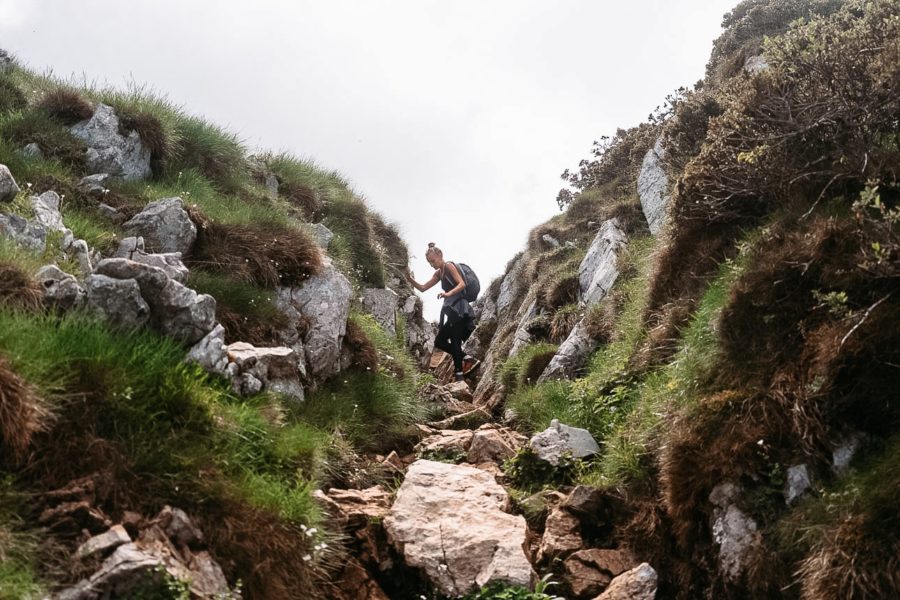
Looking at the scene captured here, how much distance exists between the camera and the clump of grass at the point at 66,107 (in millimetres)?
12500

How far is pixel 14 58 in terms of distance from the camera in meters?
15.6

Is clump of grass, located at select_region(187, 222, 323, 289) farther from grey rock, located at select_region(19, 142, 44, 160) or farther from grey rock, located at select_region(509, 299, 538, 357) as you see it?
grey rock, located at select_region(509, 299, 538, 357)

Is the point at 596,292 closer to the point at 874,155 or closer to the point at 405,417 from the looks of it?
the point at 405,417

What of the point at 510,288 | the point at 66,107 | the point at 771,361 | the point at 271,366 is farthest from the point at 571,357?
the point at 66,107

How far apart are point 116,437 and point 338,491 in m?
2.75

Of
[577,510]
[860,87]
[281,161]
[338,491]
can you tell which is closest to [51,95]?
[281,161]

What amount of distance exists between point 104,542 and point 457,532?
3.24 meters

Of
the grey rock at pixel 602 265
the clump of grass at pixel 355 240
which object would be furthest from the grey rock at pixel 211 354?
the grey rock at pixel 602 265

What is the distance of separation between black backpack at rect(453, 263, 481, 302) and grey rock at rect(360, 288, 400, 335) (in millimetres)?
1857

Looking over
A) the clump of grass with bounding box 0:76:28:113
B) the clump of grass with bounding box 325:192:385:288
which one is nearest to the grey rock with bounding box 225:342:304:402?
the clump of grass with bounding box 325:192:385:288

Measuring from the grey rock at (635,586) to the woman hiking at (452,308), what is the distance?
1019cm

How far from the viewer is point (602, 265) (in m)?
15.4

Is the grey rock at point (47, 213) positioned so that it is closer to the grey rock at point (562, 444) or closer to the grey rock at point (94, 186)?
the grey rock at point (94, 186)

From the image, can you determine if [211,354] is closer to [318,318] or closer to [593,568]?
[318,318]
